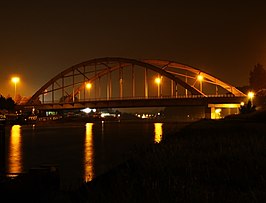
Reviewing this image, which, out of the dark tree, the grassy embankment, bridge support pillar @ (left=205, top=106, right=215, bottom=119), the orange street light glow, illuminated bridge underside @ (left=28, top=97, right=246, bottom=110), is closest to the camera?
the grassy embankment

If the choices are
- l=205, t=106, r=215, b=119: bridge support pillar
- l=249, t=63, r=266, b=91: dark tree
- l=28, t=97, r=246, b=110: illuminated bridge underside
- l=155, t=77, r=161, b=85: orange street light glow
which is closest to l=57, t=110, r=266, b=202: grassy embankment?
l=28, t=97, r=246, b=110: illuminated bridge underside

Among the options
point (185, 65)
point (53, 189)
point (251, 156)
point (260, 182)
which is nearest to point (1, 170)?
point (53, 189)

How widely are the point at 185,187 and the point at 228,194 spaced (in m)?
0.86

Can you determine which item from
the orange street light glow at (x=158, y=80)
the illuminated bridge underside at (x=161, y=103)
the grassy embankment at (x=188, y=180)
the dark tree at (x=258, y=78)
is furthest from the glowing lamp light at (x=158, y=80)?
the grassy embankment at (x=188, y=180)

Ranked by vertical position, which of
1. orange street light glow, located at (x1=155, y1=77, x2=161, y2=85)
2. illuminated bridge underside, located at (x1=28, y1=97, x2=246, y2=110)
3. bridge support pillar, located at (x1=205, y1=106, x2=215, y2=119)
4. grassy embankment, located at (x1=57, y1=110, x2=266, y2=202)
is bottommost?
grassy embankment, located at (x1=57, y1=110, x2=266, y2=202)

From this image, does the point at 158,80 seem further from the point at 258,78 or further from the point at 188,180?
the point at 188,180

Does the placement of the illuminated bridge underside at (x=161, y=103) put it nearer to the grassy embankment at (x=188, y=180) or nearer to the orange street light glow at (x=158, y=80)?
the orange street light glow at (x=158, y=80)

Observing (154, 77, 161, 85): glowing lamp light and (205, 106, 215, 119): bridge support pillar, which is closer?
(205, 106, 215, 119): bridge support pillar

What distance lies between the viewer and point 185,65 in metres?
102

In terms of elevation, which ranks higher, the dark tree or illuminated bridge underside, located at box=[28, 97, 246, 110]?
the dark tree

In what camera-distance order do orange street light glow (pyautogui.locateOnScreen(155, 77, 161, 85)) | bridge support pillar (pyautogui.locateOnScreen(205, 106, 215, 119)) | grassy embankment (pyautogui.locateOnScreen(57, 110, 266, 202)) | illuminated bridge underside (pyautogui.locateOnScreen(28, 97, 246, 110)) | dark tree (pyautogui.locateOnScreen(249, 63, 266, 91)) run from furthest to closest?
dark tree (pyautogui.locateOnScreen(249, 63, 266, 91)) → orange street light glow (pyautogui.locateOnScreen(155, 77, 161, 85)) → bridge support pillar (pyautogui.locateOnScreen(205, 106, 215, 119)) → illuminated bridge underside (pyautogui.locateOnScreen(28, 97, 246, 110)) → grassy embankment (pyautogui.locateOnScreen(57, 110, 266, 202))

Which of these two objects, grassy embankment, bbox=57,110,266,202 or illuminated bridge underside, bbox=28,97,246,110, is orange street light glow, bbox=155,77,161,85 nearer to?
illuminated bridge underside, bbox=28,97,246,110

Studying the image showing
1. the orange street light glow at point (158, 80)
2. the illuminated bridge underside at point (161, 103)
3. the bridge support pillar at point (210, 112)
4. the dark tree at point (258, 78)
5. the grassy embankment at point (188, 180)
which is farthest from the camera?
the dark tree at point (258, 78)

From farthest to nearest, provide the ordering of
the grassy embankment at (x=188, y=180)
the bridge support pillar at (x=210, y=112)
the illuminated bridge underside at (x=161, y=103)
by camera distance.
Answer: the bridge support pillar at (x=210, y=112)
the illuminated bridge underside at (x=161, y=103)
the grassy embankment at (x=188, y=180)
